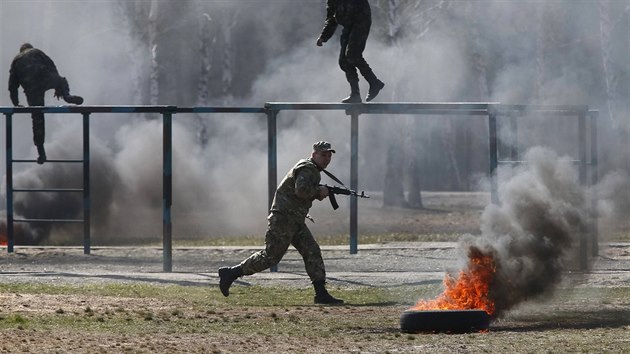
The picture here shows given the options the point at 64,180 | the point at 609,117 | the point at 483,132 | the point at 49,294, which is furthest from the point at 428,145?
the point at 49,294

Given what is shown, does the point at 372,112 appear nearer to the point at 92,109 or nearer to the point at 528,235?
the point at 92,109

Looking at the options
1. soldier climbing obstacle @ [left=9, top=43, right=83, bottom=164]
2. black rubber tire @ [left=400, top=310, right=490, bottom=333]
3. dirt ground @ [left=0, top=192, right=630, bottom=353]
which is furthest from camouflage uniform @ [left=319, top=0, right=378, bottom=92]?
black rubber tire @ [left=400, top=310, right=490, bottom=333]

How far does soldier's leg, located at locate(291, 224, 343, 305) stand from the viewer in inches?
629

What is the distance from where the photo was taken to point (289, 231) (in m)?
15.9

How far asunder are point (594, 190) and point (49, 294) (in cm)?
788

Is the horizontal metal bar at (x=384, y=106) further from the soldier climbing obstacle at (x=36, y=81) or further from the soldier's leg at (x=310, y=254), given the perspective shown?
the soldier's leg at (x=310, y=254)

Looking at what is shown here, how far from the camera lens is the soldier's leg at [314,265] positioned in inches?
629

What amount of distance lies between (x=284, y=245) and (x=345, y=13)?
597 centimetres

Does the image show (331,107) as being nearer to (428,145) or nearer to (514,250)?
(514,250)

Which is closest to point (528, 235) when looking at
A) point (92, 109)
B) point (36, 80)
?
point (92, 109)

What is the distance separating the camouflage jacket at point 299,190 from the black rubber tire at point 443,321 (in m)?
2.74

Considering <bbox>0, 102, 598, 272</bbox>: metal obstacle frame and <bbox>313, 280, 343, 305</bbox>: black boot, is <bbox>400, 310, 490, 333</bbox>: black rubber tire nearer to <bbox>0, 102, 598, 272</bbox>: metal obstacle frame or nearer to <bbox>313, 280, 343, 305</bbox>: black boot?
<bbox>313, 280, 343, 305</bbox>: black boot

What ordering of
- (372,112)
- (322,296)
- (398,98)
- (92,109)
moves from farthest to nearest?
(398,98) → (92,109) → (372,112) → (322,296)

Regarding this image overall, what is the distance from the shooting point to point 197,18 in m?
46.1
